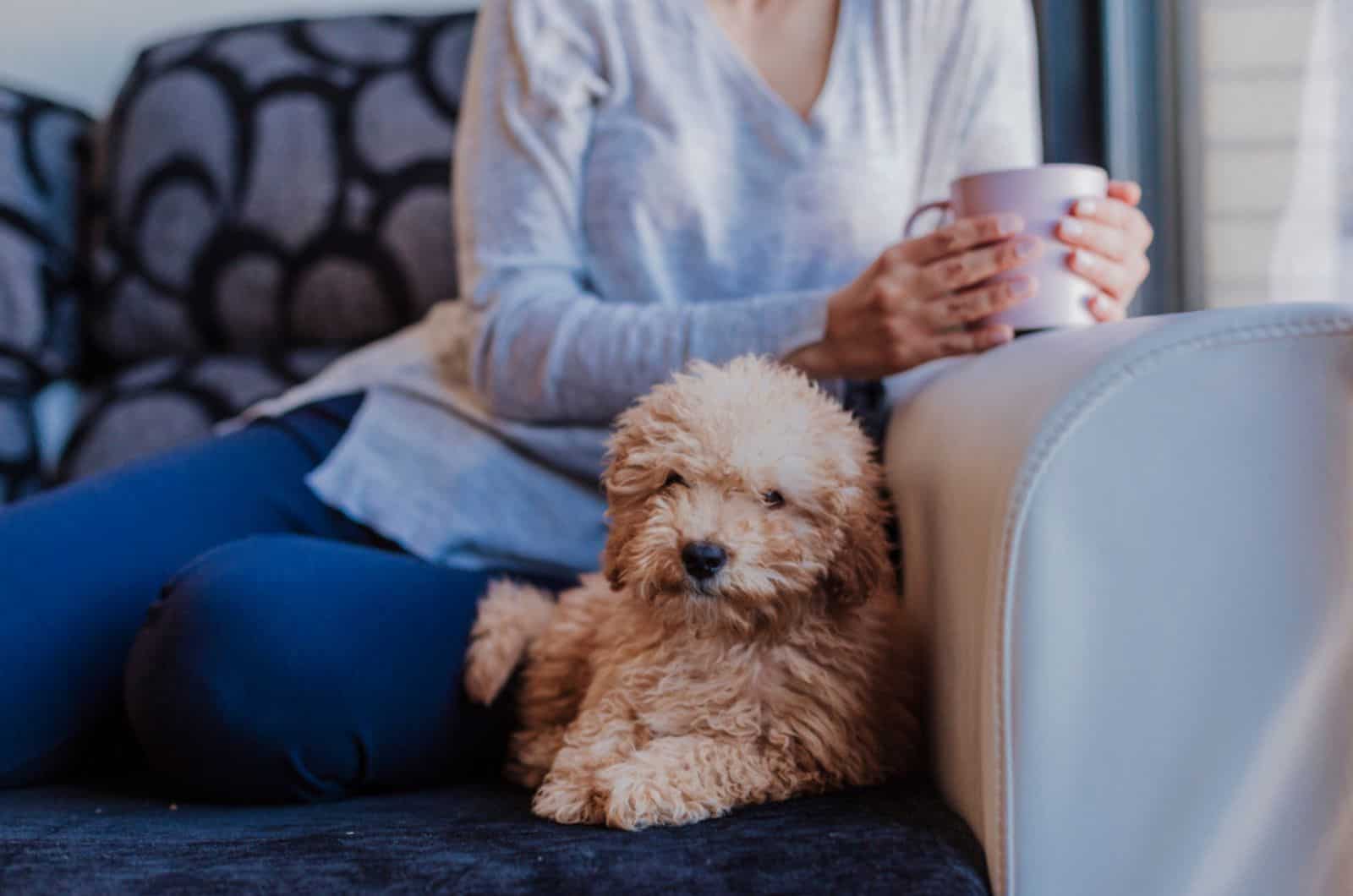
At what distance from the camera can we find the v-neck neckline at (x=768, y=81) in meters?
1.14

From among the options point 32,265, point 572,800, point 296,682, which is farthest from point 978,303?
point 32,265

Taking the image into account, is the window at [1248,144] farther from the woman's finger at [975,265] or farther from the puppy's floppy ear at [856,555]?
the puppy's floppy ear at [856,555]

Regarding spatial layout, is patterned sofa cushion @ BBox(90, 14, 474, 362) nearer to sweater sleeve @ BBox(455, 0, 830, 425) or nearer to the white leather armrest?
sweater sleeve @ BBox(455, 0, 830, 425)

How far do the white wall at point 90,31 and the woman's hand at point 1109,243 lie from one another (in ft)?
5.11

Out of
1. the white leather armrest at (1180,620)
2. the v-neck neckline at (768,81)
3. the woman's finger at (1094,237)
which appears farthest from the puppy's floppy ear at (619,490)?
the v-neck neckline at (768,81)

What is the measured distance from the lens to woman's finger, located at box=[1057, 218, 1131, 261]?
0.86 metres

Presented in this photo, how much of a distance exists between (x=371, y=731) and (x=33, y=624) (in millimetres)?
319

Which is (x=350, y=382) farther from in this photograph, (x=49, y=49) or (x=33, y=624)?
(x=49, y=49)

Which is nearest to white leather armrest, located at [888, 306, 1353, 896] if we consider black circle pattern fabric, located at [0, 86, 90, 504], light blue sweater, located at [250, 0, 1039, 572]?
light blue sweater, located at [250, 0, 1039, 572]

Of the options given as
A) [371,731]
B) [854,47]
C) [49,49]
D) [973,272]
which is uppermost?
[49,49]

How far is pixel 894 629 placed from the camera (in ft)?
2.60

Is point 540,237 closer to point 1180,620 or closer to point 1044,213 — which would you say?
point 1044,213

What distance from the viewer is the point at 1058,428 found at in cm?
59

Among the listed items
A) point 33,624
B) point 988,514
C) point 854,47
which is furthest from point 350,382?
point 988,514
